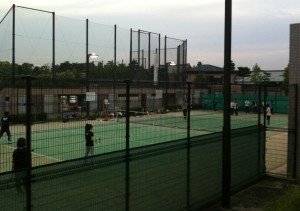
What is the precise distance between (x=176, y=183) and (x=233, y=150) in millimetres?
2584

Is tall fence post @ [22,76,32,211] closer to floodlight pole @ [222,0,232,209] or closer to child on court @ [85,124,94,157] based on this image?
child on court @ [85,124,94,157]

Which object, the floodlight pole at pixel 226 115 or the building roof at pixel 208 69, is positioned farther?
the building roof at pixel 208 69

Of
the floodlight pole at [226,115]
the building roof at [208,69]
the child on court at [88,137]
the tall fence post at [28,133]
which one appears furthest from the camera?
the building roof at [208,69]

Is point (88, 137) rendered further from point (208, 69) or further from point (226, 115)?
point (208, 69)

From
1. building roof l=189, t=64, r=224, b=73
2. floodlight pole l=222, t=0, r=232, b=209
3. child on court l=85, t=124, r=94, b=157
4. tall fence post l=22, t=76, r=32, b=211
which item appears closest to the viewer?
tall fence post l=22, t=76, r=32, b=211

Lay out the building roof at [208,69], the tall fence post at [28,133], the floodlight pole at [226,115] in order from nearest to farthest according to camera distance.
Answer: the tall fence post at [28,133], the floodlight pole at [226,115], the building roof at [208,69]

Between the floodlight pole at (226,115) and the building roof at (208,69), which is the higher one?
the building roof at (208,69)

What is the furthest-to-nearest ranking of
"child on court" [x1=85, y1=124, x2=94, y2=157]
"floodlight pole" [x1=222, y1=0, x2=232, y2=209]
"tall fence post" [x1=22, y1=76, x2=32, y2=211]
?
"floodlight pole" [x1=222, y1=0, x2=232, y2=209], "child on court" [x1=85, y1=124, x2=94, y2=157], "tall fence post" [x1=22, y1=76, x2=32, y2=211]

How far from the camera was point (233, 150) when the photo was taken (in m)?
10.1

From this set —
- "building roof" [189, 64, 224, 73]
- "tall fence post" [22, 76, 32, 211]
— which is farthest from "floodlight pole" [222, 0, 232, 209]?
"building roof" [189, 64, 224, 73]

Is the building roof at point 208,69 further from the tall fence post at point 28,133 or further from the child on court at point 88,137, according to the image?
the tall fence post at point 28,133

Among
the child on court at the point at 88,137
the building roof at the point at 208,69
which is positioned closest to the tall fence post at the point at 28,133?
the child on court at the point at 88,137

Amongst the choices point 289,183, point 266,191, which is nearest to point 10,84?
point 266,191

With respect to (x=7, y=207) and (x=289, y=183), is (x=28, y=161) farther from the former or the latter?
(x=289, y=183)
